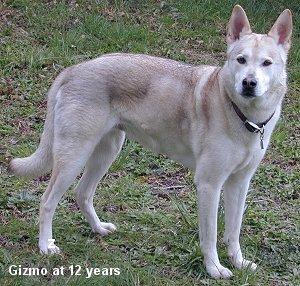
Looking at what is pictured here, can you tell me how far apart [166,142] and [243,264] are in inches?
37.5

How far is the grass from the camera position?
452cm

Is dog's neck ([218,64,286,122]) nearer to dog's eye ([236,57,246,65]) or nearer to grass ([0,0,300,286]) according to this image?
dog's eye ([236,57,246,65])

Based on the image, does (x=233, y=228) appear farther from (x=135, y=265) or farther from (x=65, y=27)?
(x=65, y=27)

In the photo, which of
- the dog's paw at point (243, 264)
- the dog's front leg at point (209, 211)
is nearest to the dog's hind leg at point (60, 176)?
the dog's front leg at point (209, 211)

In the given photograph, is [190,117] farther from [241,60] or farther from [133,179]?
[133,179]

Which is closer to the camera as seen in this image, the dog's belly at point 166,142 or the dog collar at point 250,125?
the dog collar at point 250,125

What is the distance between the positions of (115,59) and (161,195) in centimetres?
142

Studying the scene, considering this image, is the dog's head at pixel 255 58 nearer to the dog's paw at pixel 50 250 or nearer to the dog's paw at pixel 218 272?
the dog's paw at pixel 218 272

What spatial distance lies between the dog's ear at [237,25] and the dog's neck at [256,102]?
25 centimetres

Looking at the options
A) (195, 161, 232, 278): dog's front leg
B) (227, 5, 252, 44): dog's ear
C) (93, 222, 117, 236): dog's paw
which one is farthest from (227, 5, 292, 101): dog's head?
(93, 222, 117, 236): dog's paw

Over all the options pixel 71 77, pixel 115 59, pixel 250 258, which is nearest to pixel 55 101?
pixel 71 77

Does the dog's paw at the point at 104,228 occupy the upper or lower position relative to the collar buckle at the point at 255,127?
lower

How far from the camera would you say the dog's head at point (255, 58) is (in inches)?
160

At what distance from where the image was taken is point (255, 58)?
4145 millimetres
